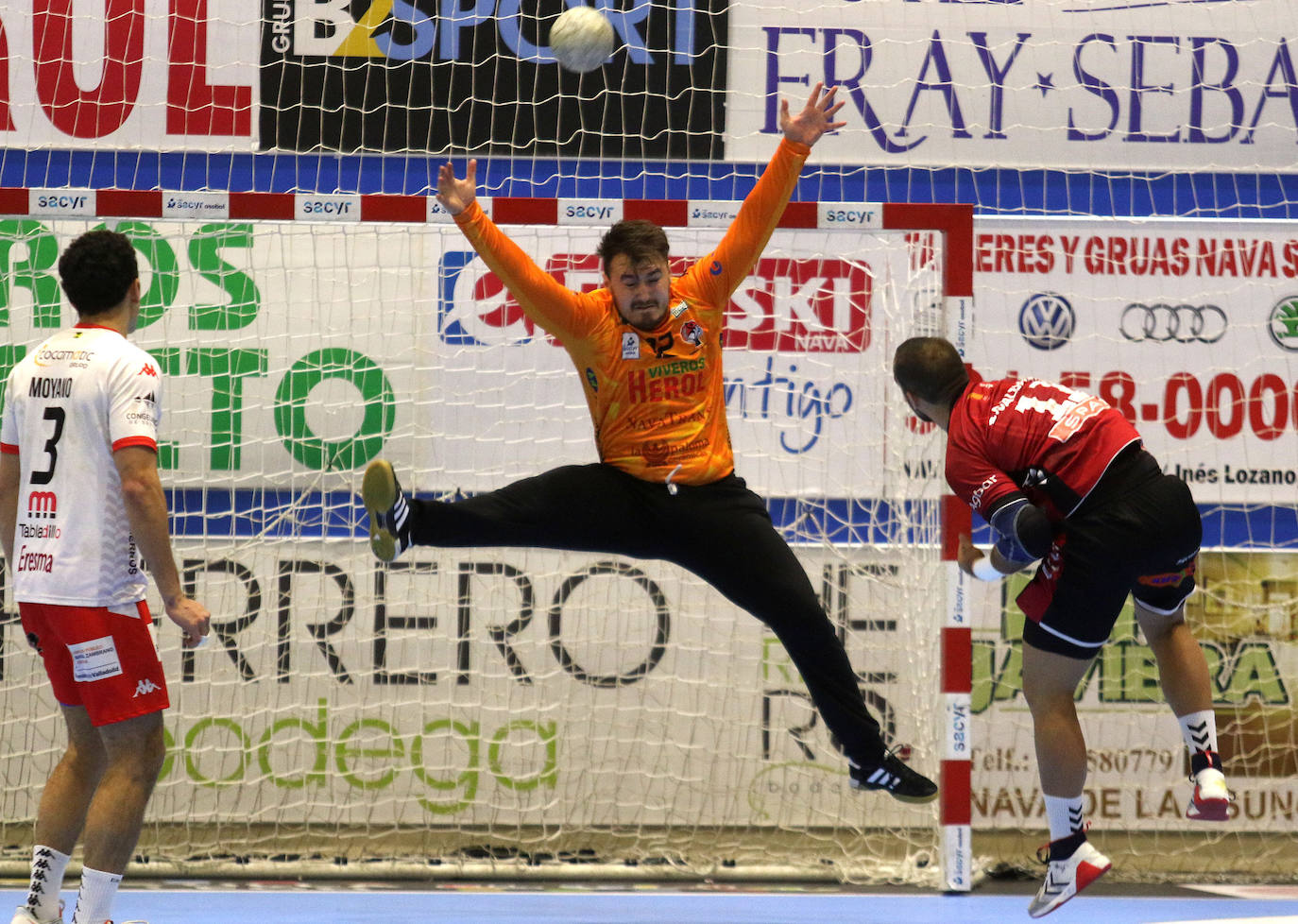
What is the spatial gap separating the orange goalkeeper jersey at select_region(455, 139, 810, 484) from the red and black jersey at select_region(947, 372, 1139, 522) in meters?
0.84

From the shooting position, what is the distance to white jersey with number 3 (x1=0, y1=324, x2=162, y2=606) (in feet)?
13.9

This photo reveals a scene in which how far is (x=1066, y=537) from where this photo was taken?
4.78 m

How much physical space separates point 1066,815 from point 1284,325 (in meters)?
3.42

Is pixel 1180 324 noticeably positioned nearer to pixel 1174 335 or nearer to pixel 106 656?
pixel 1174 335

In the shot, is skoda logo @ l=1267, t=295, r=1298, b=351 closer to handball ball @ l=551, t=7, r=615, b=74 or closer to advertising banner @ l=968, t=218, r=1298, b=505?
advertising banner @ l=968, t=218, r=1298, b=505

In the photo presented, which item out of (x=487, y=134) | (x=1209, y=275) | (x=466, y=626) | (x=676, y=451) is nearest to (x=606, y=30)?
(x=487, y=134)

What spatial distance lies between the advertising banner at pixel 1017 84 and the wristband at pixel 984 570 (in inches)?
123

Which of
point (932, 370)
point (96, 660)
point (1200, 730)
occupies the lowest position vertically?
point (1200, 730)

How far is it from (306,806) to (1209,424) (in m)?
4.88

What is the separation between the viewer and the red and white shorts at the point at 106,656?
421 cm

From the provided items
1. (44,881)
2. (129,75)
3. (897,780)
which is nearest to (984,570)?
(897,780)

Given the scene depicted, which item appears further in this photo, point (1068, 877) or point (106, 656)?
point (1068, 877)

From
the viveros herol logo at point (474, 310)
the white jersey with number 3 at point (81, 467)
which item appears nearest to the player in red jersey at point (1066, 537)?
the viveros herol logo at point (474, 310)

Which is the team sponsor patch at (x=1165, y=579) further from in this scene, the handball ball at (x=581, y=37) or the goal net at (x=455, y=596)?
the handball ball at (x=581, y=37)
